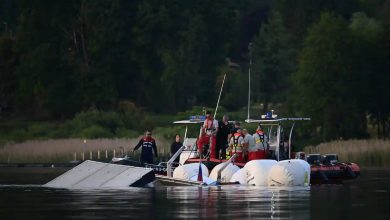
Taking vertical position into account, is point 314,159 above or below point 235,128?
below

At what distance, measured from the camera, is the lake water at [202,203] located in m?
30.2

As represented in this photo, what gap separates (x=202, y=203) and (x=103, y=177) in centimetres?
1097

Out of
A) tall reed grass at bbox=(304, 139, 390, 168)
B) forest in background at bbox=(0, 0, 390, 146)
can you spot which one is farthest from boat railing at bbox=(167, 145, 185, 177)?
forest in background at bbox=(0, 0, 390, 146)

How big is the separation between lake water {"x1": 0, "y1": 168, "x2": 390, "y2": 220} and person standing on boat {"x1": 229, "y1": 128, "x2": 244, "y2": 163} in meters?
2.93

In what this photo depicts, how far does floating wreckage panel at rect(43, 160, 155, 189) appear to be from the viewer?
43.2m

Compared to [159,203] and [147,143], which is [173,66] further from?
[159,203]

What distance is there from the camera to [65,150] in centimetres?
7275

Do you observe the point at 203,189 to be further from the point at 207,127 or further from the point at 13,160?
the point at 13,160

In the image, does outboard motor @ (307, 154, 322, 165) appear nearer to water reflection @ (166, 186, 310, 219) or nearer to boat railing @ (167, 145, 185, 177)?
boat railing @ (167, 145, 185, 177)

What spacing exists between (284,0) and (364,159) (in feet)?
229

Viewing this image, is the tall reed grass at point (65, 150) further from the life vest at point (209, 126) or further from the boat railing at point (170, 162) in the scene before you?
the life vest at point (209, 126)

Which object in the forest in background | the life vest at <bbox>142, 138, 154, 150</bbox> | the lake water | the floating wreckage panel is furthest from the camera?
the forest in background

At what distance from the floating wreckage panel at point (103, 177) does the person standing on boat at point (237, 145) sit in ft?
10.4

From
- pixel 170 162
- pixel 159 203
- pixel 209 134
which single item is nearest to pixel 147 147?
pixel 170 162
